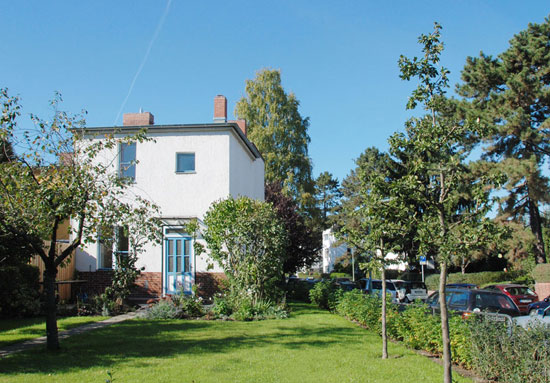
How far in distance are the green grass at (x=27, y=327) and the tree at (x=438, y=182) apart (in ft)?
30.2

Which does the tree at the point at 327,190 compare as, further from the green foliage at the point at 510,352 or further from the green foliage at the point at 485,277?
the green foliage at the point at 510,352

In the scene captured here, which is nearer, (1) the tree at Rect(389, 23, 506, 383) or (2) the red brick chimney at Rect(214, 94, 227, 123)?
(1) the tree at Rect(389, 23, 506, 383)

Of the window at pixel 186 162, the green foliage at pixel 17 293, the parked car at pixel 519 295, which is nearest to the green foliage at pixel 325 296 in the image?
the window at pixel 186 162

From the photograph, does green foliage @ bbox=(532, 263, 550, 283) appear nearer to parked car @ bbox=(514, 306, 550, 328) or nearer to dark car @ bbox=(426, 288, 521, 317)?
parked car @ bbox=(514, 306, 550, 328)

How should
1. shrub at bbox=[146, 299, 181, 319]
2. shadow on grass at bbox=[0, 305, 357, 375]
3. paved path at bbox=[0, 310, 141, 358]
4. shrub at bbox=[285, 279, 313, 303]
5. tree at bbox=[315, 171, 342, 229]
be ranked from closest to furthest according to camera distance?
shadow on grass at bbox=[0, 305, 357, 375]
paved path at bbox=[0, 310, 141, 358]
shrub at bbox=[146, 299, 181, 319]
shrub at bbox=[285, 279, 313, 303]
tree at bbox=[315, 171, 342, 229]

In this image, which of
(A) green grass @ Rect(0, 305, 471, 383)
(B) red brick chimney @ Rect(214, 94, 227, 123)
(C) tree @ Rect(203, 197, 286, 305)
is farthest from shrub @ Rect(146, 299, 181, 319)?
(B) red brick chimney @ Rect(214, 94, 227, 123)

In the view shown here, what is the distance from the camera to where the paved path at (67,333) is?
9362 millimetres

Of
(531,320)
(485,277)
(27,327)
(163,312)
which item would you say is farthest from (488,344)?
(485,277)

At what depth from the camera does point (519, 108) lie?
85.7ft

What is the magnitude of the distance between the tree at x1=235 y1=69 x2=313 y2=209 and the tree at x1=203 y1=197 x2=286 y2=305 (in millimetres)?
21159

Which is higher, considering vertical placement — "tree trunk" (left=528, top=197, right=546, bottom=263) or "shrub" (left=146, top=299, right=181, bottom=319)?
"tree trunk" (left=528, top=197, right=546, bottom=263)

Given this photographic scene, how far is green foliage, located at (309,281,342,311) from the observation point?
17.5 meters

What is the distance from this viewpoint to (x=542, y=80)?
27.7 meters

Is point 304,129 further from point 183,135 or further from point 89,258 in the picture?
point 89,258
